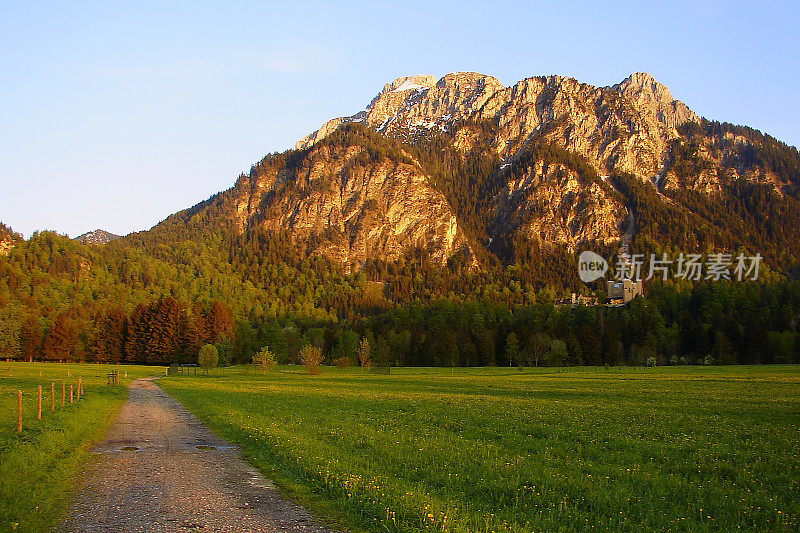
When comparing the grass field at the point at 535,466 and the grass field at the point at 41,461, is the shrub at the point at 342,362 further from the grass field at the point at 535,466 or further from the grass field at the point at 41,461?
the grass field at the point at 41,461

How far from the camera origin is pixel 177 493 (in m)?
12.2

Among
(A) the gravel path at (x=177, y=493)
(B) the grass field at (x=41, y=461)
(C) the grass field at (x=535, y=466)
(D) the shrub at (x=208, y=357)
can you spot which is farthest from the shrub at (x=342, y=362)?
(A) the gravel path at (x=177, y=493)

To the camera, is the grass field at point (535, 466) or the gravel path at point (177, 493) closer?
the gravel path at point (177, 493)

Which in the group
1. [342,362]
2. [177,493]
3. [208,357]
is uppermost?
[177,493]

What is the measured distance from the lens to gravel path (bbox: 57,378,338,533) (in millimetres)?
10000

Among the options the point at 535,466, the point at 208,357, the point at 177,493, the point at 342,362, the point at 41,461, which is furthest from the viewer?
the point at 342,362

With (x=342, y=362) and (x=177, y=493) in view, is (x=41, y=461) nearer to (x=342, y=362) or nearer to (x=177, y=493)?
(x=177, y=493)

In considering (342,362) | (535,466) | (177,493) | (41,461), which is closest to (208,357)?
(342,362)

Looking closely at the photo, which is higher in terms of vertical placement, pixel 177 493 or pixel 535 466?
pixel 177 493

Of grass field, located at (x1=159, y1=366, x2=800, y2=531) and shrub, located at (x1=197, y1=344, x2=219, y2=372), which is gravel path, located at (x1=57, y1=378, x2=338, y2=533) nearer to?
grass field, located at (x1=159, y1=366, x2=800, y2=531)

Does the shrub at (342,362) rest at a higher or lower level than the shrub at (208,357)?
lower

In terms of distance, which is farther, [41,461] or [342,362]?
[342,362]

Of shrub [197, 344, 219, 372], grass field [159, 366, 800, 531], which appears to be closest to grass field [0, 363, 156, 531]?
grass field [159, 366, 800, 531]

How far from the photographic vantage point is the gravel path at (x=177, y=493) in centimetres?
1000
